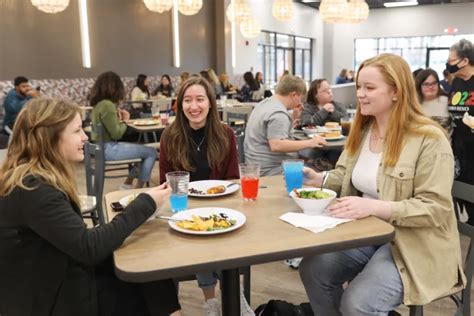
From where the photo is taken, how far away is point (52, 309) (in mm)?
1384

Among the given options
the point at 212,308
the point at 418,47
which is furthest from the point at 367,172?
the point at 418,47

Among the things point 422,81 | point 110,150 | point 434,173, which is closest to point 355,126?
point 434,173

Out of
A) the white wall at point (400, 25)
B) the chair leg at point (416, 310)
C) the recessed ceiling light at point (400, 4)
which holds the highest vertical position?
the recessed ceiling light at point (400, 4)

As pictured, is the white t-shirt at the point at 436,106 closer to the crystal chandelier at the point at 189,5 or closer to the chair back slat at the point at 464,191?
the chair back slat at the point at 464,191

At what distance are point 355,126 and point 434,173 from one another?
0.45 metres

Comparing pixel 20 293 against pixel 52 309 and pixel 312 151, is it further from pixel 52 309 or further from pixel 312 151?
pixel 312 151

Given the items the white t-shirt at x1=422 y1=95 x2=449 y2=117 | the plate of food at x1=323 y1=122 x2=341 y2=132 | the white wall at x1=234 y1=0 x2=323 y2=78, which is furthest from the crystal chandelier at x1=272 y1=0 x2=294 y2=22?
the white t-shirt at x1=422 y1=95 x2=449 y2=117

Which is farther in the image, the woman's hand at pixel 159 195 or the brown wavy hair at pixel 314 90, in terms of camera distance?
the brown wavy hair at pixel 314 90

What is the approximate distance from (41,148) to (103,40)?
7.95 metres

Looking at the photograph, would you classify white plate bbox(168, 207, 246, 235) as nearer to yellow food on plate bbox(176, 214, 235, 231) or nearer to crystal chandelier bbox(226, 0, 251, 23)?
yellow food on plate bbox(176, 214, 235, 231)

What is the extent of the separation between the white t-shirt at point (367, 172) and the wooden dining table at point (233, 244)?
0.86 feet

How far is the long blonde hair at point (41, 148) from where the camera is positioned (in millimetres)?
1365

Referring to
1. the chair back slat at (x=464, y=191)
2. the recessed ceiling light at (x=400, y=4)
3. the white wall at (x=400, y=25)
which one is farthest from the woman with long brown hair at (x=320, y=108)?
the white wall at (x=400, y=25)

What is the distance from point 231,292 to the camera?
1.76 metres
